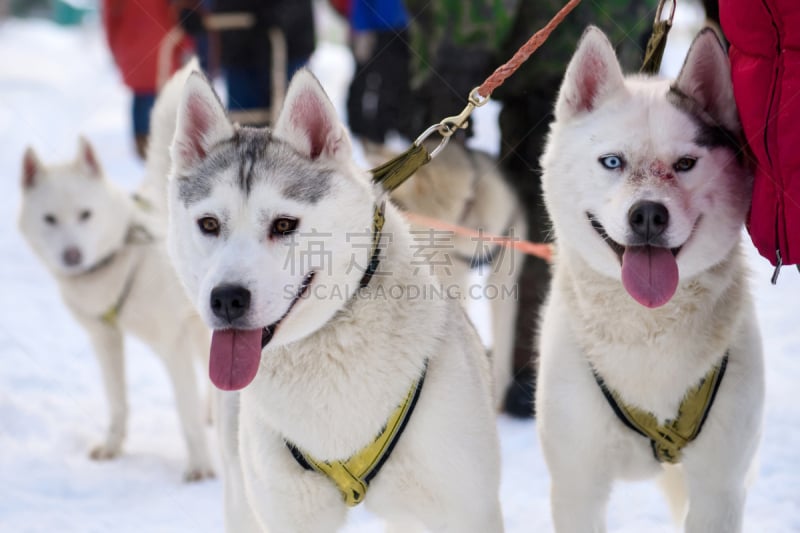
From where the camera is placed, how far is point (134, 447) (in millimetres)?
4145

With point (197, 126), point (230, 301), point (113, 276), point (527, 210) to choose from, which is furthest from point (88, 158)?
point (230, 301)

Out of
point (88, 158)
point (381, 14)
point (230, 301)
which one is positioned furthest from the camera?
point (381, 14)

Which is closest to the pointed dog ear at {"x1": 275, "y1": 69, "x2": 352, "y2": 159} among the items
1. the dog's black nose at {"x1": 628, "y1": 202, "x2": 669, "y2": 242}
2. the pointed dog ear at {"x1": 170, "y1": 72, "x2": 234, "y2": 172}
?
the pointed dog ear at {"x1": 170, "y1": 72, "x2": 234, "y2": 172}

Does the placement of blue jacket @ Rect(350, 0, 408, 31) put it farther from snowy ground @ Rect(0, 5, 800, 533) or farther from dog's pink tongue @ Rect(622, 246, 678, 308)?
dog's pink tongue @ Rect(622, 246, 678, 308)

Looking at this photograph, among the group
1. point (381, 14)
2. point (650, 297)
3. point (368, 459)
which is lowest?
point (368, 459)

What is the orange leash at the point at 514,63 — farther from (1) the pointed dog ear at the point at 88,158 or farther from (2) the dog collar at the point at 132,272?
(1) the pointed dog ear at the point at 88,158

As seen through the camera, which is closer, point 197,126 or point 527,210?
point 197,126

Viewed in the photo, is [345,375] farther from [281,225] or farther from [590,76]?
[590,76]

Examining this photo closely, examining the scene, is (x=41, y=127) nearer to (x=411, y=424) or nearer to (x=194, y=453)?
(x=194, y=453)

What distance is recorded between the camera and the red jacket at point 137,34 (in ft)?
31.4

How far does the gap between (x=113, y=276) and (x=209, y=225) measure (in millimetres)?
2380

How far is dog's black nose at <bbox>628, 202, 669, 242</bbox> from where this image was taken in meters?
1.88

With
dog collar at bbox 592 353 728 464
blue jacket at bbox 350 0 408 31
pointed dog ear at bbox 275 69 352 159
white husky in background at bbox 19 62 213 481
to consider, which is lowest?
white husky in background at bbox 19 62 213 481

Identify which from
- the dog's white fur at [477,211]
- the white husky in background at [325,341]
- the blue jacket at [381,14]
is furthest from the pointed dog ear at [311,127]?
the blue jacket at [381,14]
